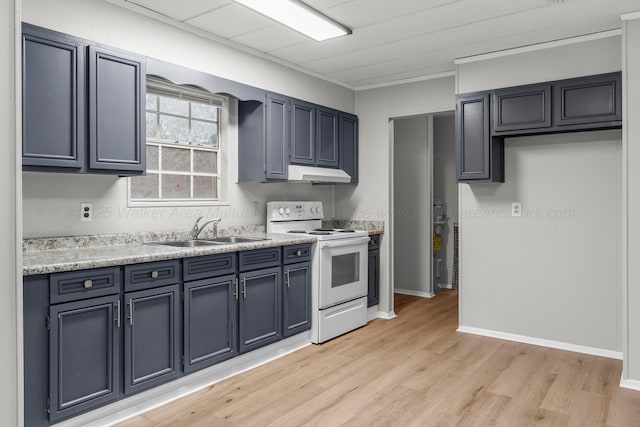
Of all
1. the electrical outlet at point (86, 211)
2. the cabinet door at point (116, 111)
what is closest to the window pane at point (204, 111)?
the cabinet door at point (116, 111)

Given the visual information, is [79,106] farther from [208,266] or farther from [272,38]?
[272,38]

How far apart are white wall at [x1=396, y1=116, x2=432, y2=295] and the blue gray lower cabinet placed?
2.79 meters

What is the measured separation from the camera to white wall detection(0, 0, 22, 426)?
4.58 feet

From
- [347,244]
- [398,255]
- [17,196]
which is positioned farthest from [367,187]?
[17,196]

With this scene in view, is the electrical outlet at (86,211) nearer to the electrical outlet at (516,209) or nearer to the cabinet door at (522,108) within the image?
the cabinet door at (522,108)

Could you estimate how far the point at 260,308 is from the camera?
11.0 ft

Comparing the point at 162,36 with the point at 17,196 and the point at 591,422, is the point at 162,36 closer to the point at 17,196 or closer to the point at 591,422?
the point at 17,196

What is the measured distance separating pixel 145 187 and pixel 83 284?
1.18 metres

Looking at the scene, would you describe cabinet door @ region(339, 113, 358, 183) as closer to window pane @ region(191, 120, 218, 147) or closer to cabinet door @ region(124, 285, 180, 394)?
window pane @ region(191, 120, 218, 147)

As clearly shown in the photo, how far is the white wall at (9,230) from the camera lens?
4.58 feet

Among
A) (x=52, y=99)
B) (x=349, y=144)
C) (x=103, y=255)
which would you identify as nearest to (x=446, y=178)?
(x=349, y=144)

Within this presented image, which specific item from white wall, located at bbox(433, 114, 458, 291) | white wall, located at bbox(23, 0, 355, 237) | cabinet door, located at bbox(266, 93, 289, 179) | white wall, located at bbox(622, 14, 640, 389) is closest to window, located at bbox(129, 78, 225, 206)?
white wall, located at bbox(23, 0, 355, 237)

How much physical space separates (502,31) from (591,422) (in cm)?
267

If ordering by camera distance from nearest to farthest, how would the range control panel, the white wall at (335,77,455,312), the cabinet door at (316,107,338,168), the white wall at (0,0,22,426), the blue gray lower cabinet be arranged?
the white wall at (0,0,22,426) < the blue gray lower cabinet < the range control panel < the cabinet door at (316,107,338,168) < the white wall at (335,77,455,312)
